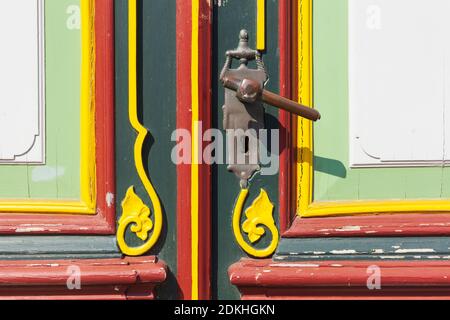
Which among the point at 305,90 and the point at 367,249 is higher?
the point at 305,90

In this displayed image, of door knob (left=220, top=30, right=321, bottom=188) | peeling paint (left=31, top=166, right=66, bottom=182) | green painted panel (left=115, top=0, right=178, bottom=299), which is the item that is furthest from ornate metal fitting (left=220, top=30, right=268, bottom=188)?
peeling paint (left=31, top=166, right=66, bottom=182)

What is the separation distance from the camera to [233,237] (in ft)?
5.96

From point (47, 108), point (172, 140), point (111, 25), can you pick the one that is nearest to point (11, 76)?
point (47, 108)

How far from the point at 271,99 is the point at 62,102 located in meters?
0.45

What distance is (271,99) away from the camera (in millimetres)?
1735

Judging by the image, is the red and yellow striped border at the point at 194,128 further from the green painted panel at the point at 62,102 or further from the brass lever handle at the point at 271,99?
the green painted panel at the point at 62,102

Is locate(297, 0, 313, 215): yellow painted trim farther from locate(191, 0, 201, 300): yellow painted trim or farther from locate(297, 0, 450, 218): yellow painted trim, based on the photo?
locate(191, 0, 201, 300): yellow painted trim

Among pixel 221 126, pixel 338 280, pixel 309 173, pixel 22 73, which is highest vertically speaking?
pixel 22 73

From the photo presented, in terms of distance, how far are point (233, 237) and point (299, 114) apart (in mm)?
298

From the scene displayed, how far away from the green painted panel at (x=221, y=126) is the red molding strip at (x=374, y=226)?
0.07m

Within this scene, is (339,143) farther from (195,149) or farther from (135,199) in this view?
(135,199)

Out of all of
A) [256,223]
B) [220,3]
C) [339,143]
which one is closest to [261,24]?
[220,3]

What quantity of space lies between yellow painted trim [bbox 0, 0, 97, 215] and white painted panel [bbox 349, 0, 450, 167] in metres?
0.55

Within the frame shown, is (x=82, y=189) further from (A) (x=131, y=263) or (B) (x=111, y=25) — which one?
(B) (x=111, y=25)
